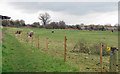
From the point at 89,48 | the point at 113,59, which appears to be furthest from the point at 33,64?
the point at 89,48

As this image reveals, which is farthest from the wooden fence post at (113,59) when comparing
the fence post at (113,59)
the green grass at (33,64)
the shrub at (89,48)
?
the shrub at (89,48)

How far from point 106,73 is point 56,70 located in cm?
211

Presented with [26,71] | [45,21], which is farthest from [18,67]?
[45,21]

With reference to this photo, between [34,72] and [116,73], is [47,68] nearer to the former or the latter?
[34,72]

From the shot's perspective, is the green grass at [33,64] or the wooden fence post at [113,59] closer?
the wooden fence post at [113,59]

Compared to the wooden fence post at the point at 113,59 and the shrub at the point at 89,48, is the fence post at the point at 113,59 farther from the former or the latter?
the shrub at the point at 89,48

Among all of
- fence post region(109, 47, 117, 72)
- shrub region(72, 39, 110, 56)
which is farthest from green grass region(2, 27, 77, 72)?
shrub region(72, 39, 110, 56)

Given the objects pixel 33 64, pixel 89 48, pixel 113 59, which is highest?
pixel 113 59

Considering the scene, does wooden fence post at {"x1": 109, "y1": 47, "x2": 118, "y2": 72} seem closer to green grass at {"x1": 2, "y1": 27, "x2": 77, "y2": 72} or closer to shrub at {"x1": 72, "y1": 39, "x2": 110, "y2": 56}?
green grass at {"x1": 2, "y1": 27, "x2": 77, "y2": 72}

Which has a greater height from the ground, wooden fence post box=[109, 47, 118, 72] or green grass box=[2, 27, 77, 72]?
wooden fence post box=[109, 47, 118, 72]

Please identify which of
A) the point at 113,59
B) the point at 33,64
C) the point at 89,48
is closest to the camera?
the point at 113,59

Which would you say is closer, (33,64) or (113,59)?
(113,59)

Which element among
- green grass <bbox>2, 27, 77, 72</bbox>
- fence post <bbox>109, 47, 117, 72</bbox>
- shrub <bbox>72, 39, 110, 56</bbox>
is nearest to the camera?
fence post <bbox>109, 47, 117, 72</bbox>

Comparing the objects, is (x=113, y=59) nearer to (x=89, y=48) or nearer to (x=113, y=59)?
(x=113, y=59)
